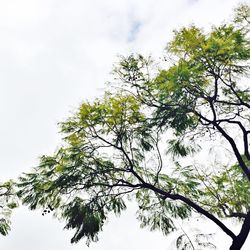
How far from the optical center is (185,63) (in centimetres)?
649

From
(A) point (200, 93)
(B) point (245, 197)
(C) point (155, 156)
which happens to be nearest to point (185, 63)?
(A) point (200, 93)

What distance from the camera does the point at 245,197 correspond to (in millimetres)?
7605

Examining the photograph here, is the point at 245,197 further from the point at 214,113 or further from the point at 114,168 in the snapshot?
the point at 114,168

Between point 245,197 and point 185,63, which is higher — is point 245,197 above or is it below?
below

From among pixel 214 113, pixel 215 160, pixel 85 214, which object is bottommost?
pixel 85 214

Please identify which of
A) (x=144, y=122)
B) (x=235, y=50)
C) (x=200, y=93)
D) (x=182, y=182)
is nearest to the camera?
(x=235, y=50)

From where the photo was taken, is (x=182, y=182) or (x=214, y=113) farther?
(x=182, y=182)

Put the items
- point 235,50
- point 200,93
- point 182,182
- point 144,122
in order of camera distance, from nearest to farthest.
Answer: point 235,50 → point 200,93 → point 144,122 → point 182,182

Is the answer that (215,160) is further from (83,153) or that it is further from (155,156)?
(83,153)

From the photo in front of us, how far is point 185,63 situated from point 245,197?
3.11 m

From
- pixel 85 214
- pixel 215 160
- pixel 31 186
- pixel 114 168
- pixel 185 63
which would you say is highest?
pixel 185 63

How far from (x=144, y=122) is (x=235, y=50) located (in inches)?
83.1

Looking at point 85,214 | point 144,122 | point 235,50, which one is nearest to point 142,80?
point 144,122

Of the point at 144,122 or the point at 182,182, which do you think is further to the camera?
the point at 182,182
